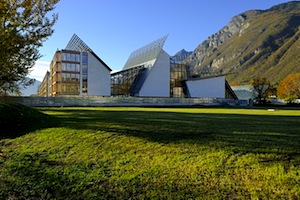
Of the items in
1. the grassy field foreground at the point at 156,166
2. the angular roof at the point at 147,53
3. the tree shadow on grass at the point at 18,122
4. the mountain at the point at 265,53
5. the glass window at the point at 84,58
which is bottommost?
the grassy field foreground at the point at 156,166

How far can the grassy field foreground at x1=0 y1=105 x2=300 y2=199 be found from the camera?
15.5ft

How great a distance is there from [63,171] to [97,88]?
54935 mm

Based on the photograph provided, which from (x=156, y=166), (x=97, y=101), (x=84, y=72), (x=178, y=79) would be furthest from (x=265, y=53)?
(x=156, y=166)

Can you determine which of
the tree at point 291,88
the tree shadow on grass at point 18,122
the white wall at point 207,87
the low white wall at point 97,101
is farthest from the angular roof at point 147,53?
the tree shadow on grass at point 18,122

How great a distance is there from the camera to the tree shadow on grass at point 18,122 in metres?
11.0

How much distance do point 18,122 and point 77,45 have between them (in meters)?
52.5

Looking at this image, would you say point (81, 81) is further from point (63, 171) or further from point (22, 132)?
point (63, 171)

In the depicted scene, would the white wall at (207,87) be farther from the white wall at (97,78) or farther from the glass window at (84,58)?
the glass window at (84,58)

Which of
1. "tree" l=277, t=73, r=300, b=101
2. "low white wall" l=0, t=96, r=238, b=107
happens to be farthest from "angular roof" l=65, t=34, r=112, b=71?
"tree" l=277, t=73, r=300, b=101

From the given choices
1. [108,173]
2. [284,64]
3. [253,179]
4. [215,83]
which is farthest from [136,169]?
[284,64]

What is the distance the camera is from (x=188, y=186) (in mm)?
4848

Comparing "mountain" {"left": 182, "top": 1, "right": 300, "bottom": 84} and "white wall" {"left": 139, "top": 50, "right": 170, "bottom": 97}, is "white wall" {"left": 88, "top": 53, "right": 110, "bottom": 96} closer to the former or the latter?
"white wall" {"left": 139, "top": 50, "right": 170, "bottom": 97}

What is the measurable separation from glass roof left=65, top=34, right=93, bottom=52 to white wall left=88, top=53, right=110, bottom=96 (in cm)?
237

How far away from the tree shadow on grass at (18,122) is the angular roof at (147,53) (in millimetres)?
51507
